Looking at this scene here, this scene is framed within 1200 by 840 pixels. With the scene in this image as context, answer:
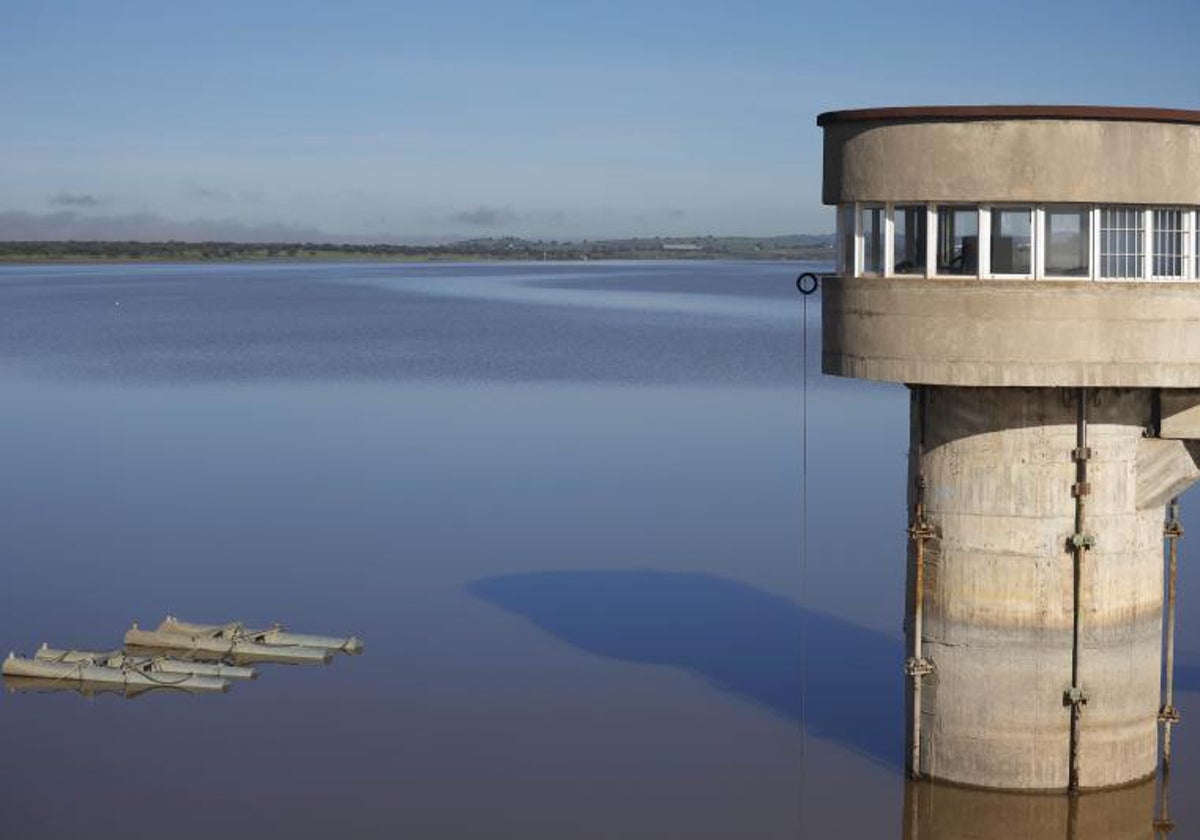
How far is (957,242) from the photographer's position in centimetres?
2370

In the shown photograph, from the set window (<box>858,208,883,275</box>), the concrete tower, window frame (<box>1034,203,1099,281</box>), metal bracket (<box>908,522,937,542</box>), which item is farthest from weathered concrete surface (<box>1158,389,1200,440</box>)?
window (<box>858,208,883,275</box>)

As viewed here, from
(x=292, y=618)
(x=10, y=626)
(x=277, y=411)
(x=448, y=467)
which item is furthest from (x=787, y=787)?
(x=277, y=411)

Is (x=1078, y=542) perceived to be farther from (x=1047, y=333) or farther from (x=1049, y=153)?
(x=1049, y=153)

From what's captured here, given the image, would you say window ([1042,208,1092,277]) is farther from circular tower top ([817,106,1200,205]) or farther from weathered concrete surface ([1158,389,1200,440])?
weathered concrete surface ([1158,389,1200,440])

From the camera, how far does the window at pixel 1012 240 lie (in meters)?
23.3

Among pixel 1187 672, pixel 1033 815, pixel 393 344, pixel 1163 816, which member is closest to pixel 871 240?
pixel 1033 815

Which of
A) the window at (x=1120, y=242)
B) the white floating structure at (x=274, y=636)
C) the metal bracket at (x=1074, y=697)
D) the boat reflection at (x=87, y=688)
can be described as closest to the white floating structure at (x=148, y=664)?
the boat reflection at (x=87, y=688)

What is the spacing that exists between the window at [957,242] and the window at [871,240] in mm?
742

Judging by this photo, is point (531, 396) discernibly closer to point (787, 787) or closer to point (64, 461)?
point (64, 461)

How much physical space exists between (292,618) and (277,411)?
3638cm

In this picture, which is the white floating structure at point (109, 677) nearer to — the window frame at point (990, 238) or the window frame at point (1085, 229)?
the window frame at point (990, 238)

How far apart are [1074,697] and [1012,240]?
212 inches

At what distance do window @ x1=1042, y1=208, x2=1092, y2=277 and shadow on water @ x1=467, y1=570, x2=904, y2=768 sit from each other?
7.69m

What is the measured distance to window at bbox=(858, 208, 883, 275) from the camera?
24.1 meters
